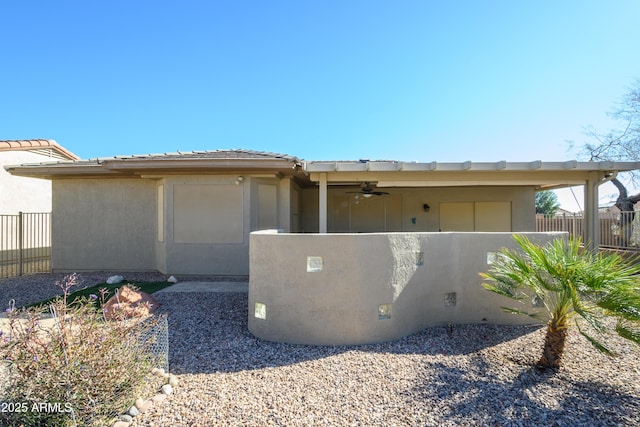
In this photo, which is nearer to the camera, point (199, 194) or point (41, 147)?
point (199, 194)

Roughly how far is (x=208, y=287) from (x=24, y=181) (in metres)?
15.2

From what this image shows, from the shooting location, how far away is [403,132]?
Result: 1634 centimetres

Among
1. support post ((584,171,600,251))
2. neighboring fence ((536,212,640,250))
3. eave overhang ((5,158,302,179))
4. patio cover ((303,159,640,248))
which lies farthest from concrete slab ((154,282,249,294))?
neighboring fence ((536,212,640,250))

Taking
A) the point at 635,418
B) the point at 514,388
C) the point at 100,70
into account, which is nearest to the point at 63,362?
the point at 514,388

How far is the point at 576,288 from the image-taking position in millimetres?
4152

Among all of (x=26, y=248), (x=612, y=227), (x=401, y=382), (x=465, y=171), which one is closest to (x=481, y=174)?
(x=465, y=171)

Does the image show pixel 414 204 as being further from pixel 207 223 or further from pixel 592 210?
pixel 207 223

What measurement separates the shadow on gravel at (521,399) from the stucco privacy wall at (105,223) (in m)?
10.9

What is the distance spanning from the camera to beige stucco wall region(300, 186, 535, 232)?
1313 centimetres

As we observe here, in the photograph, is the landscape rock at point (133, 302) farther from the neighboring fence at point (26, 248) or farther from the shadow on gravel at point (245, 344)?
the neighboring fence at point (26, 248)

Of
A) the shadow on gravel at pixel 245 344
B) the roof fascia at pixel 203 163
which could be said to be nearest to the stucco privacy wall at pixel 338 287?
the shadow on gravel at pixel 245 344

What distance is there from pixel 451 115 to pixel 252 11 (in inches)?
402

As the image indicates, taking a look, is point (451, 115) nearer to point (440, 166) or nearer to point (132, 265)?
point (440, 166)

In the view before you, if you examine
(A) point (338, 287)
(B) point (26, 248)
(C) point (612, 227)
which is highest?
(C) point (612, 227)
